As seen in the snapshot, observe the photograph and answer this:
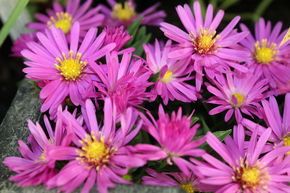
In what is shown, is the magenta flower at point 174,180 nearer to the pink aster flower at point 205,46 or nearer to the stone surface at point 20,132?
the stone surface at point 20,132

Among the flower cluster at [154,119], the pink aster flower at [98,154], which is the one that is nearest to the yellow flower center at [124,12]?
the flower cluster at [154,119]

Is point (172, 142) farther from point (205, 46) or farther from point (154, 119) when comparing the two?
point (205, 46)

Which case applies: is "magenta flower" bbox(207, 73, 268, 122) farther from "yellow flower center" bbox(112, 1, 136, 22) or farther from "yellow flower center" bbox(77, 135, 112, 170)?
"yellow flower center" bbox(112, 1, 136, 22)

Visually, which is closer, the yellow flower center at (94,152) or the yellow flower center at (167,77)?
the yellow flower center at (94,152)

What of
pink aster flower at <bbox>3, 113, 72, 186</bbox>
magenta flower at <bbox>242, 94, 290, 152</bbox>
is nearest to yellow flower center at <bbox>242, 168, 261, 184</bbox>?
magenta flower at <bbox>242, 94, 290, 152</bbox>

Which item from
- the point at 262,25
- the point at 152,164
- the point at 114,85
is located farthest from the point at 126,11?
the point at 152,164

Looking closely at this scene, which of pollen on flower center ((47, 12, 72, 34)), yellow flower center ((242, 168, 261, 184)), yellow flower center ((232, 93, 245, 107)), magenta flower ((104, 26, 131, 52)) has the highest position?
pollen on flower center ((47, 12, 72, 34))

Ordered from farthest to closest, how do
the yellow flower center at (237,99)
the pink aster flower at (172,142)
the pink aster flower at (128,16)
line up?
the pink aster flower at (128,16), the yellow flower center at (237,99), the pink aster flower at (172,142)

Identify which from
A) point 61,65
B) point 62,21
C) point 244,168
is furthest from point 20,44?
point 244,168
